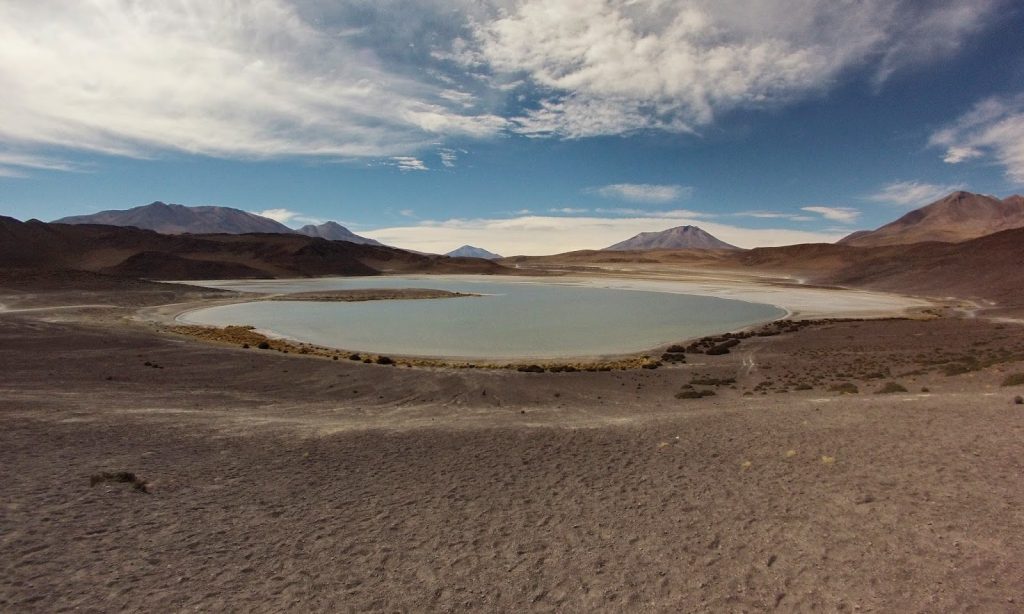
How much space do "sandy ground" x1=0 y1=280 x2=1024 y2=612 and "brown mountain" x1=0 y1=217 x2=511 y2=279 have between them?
86835 mm

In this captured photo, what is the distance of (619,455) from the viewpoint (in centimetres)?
844

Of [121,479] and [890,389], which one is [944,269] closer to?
[890,389]

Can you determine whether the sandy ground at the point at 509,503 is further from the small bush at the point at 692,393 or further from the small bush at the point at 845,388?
the small bush at the point at 845,388

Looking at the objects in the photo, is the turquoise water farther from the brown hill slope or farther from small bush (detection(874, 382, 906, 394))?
the brown hill slope

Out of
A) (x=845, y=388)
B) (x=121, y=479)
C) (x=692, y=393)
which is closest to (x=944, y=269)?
(x=845, y=388)

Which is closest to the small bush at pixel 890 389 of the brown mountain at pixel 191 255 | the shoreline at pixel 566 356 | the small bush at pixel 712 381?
the small bush at pixel 712 381

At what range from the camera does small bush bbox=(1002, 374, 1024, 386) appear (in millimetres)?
12648

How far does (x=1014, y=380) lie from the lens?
42.1ft

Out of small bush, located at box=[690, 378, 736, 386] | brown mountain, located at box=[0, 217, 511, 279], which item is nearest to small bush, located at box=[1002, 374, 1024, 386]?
small bush, located at box=[690, 378, 736, 386]

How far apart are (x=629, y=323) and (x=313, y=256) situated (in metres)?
100

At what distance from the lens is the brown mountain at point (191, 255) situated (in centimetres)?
8944

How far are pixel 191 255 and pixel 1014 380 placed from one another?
13099 centimetres

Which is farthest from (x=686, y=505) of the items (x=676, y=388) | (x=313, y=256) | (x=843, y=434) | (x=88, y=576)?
(x=313, y=256)

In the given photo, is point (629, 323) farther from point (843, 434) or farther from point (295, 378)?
point (843, 434)
